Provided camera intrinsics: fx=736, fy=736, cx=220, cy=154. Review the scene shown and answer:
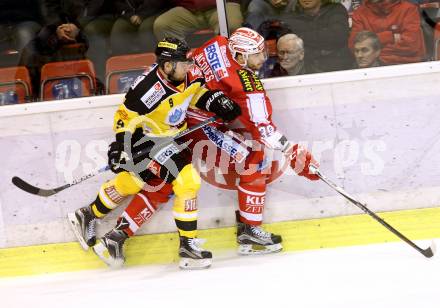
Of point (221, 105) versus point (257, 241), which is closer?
point (221, 105)

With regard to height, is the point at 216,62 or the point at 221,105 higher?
the point at 216,62

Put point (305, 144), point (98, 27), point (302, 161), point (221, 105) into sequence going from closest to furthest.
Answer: point (221, 105) → point (302, 161) → point (305, 144) → point (98, 27)

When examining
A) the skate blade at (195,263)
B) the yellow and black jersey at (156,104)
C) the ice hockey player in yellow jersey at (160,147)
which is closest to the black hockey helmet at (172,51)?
the ice hockey player in yellow jersey at (160,147)

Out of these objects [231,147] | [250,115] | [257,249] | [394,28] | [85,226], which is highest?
[394,28]

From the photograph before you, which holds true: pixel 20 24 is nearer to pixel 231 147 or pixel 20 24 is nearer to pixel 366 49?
pixel 231 147

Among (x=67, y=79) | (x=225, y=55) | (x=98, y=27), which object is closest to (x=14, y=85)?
(x=67, y=79)

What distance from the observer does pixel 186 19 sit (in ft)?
14.0

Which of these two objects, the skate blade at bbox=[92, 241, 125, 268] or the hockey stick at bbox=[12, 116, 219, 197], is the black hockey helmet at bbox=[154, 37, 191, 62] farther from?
the skate blade at bbox=[92, 241, 125, 268]

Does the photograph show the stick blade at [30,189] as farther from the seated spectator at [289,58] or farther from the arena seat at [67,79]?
the seated spectator at [289,58]

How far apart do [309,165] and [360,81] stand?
0.59 m

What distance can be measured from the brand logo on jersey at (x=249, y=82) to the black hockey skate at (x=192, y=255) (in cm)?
87

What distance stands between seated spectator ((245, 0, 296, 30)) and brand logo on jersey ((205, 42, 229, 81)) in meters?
0.26

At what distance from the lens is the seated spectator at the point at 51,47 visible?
4297mm

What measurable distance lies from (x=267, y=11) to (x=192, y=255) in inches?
56.3
